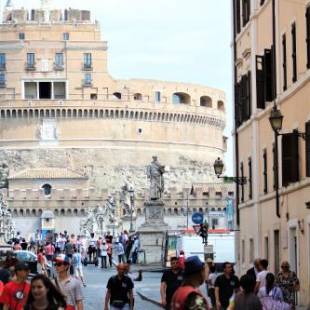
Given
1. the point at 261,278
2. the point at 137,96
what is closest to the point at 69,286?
the point at 261,278

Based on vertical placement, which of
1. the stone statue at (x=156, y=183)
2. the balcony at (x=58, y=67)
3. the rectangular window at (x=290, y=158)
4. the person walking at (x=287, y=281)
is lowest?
the person walking at (x=287, y=281)

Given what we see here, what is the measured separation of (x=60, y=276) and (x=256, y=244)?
15530 mm

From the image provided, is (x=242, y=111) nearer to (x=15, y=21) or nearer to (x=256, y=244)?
Result: (x=256, y=244)

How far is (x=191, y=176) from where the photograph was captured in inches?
5202

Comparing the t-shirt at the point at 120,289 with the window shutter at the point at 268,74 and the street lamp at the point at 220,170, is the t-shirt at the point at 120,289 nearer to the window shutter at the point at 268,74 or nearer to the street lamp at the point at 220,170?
the window shutter at the point at 268,74

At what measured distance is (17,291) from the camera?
37.2ft

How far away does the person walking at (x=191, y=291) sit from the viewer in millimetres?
9109

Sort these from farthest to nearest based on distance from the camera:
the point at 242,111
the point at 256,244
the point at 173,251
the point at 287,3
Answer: the point at 173,251 < the point at 242,111 < the point at 256,244 < the point at 287,3

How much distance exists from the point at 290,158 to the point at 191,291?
14001mm

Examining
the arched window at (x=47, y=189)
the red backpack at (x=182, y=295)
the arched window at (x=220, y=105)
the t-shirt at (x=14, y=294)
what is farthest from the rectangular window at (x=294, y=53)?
the arched window at (x=220, y=105)

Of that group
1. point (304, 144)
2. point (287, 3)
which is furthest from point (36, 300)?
point (287, 3)

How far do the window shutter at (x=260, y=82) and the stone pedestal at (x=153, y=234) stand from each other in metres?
19.6

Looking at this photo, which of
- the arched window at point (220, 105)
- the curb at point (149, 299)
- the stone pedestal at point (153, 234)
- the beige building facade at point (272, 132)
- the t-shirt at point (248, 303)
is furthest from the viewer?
the arched window at point (220, 105)

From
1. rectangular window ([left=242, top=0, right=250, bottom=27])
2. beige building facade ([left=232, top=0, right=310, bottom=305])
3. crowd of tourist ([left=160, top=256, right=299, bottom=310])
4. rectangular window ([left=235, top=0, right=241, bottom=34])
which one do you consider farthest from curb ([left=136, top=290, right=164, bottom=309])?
rectangular window ([left=235, top=0, right=241, bottom=34])
